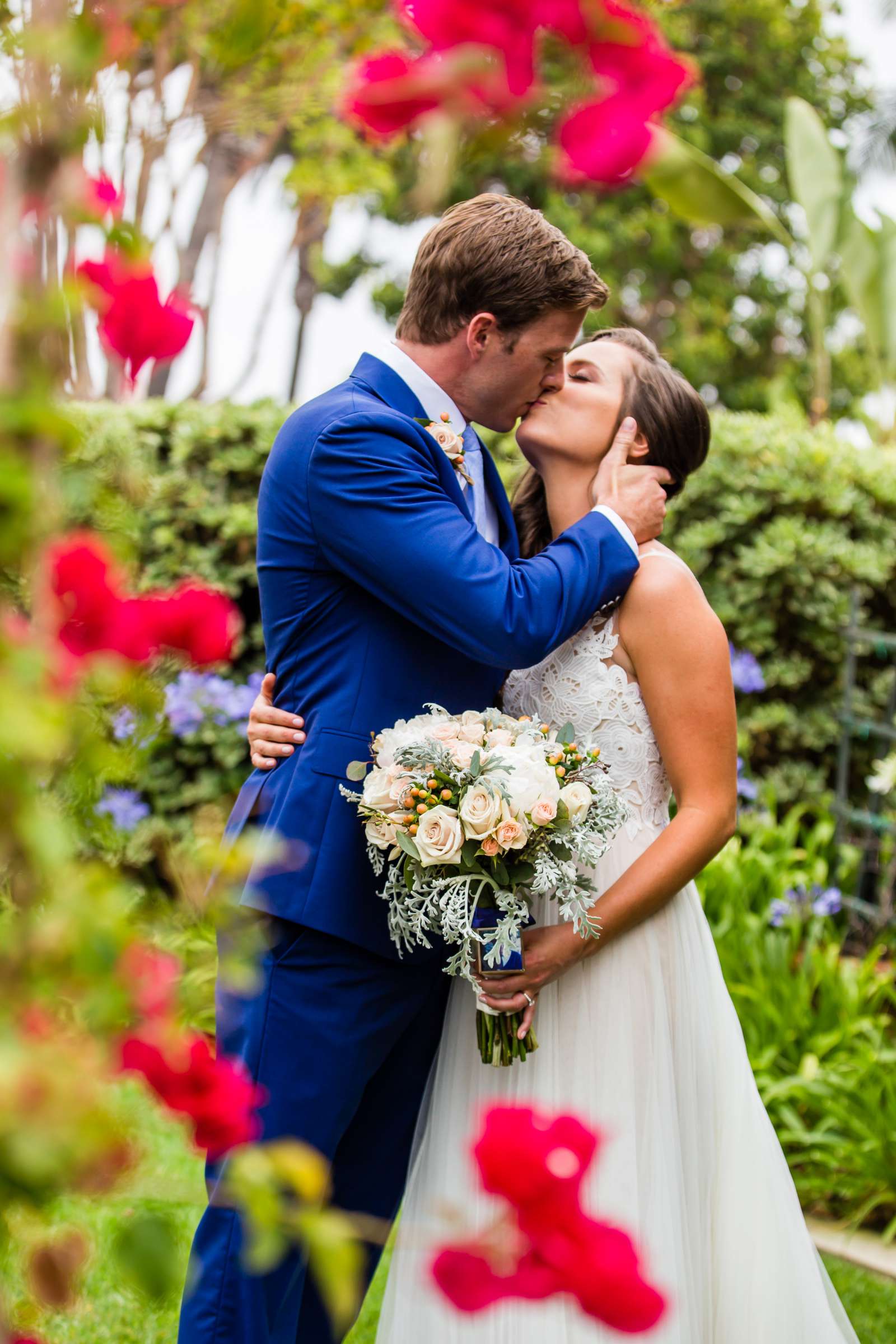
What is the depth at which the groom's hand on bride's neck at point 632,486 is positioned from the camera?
266 cm

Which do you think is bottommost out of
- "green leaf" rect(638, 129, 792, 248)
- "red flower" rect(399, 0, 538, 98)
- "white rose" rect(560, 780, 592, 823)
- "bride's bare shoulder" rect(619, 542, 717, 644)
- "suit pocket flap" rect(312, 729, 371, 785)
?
"green leaf" rect(638, 129, 792, 248)

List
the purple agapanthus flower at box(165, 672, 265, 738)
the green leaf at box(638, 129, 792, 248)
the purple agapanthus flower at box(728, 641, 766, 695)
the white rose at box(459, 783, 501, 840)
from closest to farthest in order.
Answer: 1. the white rose at box(459, 783, 501, 840)
2. the purple agapanthus flower at box(728, 641, 766, 695)
3. the purple agapanthus flower at box(165, 672, 265, 738)
4. the green leaf at box(638, 129, 792, 248)

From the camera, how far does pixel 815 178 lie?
1091 cm

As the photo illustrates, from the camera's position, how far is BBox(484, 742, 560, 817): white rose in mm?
2117

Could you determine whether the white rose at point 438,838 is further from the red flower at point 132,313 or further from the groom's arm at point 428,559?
the red flower at point 132,313

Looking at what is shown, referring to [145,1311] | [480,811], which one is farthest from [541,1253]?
[145,1311]

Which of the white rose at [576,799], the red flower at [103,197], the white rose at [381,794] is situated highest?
the red flower at [103,197]

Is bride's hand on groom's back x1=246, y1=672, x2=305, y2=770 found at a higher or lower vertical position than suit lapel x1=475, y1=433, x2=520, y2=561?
lower

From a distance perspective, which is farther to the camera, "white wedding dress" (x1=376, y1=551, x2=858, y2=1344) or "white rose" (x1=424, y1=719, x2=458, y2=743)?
"white wedding dress" (x1=376, y1=551, x2=858, y2=1344)

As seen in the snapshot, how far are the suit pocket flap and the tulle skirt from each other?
595mm

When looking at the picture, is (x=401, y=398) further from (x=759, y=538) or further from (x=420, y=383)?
(x=759, y=538)

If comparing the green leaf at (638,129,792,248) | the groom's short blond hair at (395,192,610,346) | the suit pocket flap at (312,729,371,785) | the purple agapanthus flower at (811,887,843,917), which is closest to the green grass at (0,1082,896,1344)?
the suit pocket flap at (312,729,371,785)

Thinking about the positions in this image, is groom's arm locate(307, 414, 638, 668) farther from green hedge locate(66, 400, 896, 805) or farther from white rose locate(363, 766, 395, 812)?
green hedge locate(66, 400, 896, 805)

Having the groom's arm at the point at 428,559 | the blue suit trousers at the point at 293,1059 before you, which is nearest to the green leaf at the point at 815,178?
the groom's arm at the point at 428,559
